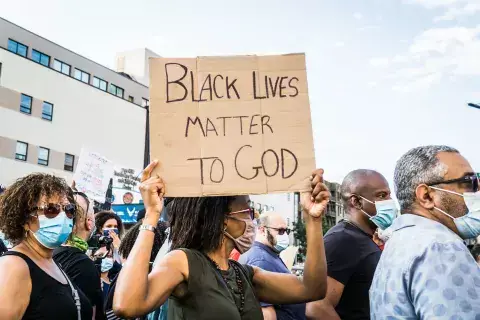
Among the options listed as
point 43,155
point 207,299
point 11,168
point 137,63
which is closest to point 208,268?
point 207,299

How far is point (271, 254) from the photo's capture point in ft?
15.8

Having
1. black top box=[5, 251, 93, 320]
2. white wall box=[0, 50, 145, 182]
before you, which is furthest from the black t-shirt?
white wall box=[0, 50, 145, 182]

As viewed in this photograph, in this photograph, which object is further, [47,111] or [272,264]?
[47,111]

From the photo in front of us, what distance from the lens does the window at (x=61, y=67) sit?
35.4 m

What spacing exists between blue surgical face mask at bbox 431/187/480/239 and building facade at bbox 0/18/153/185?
24.6 meters

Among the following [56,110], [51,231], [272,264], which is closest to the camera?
[51,231]

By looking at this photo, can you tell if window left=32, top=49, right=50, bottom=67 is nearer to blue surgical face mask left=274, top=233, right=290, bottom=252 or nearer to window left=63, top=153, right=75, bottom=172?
window left=63, top=153, right=75, bottom=172

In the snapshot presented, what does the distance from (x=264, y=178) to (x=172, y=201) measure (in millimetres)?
626

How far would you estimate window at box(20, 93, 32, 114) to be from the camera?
30172mm

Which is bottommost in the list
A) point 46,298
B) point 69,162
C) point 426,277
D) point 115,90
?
point 46,298

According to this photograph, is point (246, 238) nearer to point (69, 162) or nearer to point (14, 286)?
point (14, 286)

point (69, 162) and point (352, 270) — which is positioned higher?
point (69, 162)

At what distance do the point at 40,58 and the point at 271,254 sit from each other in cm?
3368

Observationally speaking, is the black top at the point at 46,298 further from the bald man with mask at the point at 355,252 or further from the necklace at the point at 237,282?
the bald man with mask at the point at 355,252
